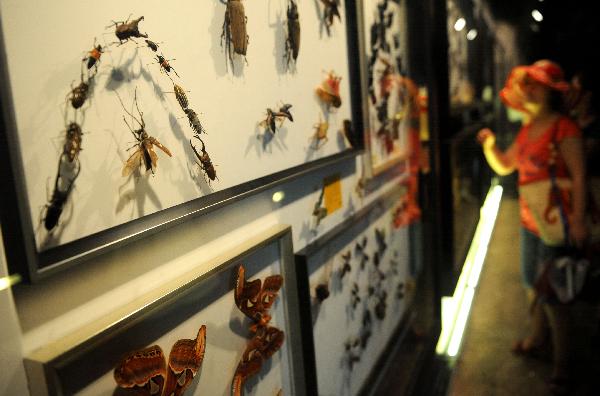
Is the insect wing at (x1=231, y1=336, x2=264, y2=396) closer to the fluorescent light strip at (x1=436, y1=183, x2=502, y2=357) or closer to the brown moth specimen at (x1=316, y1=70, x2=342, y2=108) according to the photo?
the brown moth specimen at (x1=316, y1=70, x2=342, y2=108)

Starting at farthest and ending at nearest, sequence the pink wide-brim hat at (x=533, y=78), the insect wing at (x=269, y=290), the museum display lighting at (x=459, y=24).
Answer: the museum display lighting at (x=459, y=24) → the pink wide-brim hat at (x=533, y=78) → the insect wing at (x=269, y=290)

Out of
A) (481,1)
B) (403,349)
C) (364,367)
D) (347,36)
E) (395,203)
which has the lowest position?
(403,349)

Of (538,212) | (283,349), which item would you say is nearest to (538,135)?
(538,212)

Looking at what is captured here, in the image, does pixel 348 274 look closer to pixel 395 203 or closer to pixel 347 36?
pixel 395 203

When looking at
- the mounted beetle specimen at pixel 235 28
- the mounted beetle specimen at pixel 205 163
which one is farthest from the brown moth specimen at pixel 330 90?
the mounted beetle specimen at pixel 205 163

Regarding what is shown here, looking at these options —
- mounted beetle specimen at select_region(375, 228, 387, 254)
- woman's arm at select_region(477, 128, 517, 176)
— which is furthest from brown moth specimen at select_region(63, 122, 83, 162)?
woman's arm at select_region(477, 128, 517, 176)

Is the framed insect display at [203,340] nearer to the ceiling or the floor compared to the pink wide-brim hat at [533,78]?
nearer to the floor

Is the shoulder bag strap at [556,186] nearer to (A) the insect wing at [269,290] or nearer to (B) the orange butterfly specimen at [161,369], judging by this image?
(A) the insect wing at [269,290]
